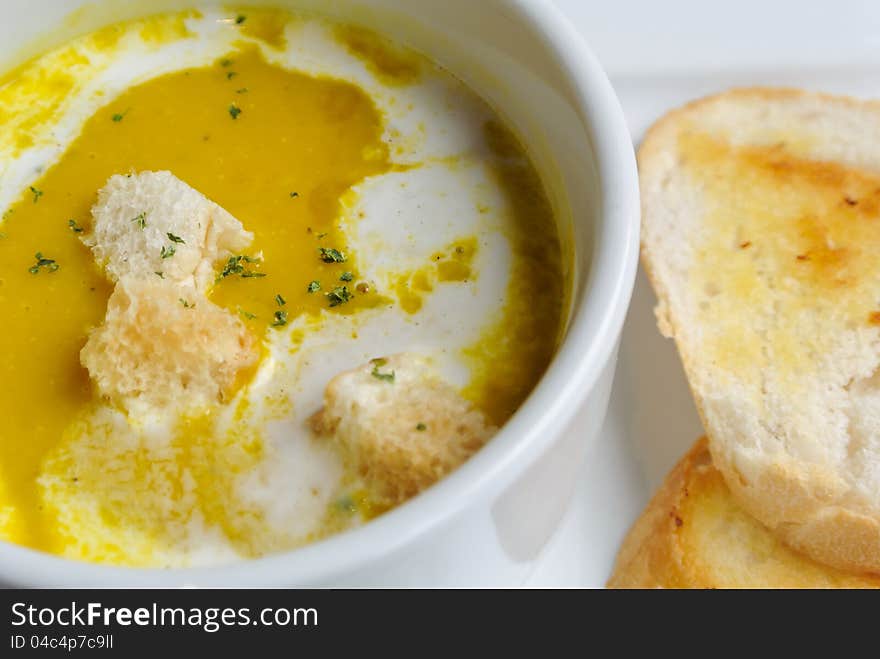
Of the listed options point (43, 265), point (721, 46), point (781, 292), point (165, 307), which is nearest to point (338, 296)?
point (165, 307)

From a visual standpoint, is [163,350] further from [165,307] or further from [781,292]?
[781,292]

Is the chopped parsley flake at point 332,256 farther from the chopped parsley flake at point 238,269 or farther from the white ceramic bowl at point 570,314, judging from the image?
the white ceramic bowl at point 570,314

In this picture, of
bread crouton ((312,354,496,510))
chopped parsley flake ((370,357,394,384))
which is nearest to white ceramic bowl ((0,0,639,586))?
bread crouton ((312,354,496,510))

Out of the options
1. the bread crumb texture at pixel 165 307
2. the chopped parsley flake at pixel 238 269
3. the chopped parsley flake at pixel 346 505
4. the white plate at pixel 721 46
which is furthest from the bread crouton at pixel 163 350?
the white plate at pixel 721 46

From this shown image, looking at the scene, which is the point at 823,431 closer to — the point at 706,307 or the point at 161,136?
the point at 706,307

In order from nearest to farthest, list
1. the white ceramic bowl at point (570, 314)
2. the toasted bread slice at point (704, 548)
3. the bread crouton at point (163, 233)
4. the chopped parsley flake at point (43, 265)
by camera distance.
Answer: the white ceramic bowl at point (570, 314) → the bread crouton at point (163, 233) → the chopped parsley flake at point (43, 265) → the toasted bread slice at point (704, 548)
